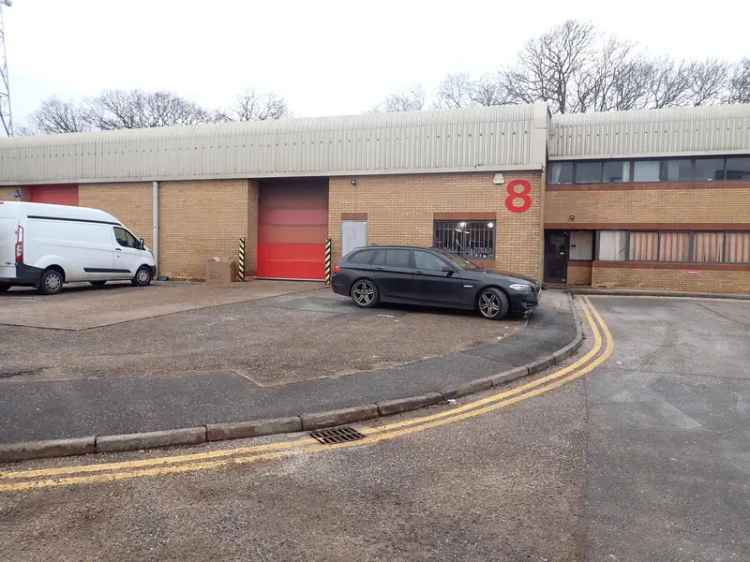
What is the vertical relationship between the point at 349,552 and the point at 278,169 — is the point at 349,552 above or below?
below

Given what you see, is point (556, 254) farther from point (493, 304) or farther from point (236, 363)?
→ point (236, 363)

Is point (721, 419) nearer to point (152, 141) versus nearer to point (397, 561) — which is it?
point (397, 561)

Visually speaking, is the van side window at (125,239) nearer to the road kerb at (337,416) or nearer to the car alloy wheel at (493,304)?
the car alloy wheel at (493,304)

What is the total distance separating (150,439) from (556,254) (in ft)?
63.5

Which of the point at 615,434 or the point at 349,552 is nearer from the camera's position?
the point at 349,552

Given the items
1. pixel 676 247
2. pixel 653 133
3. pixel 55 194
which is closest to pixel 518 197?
pixel 653 133

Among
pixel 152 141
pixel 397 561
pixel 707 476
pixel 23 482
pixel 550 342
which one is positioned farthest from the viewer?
pixel 152 141

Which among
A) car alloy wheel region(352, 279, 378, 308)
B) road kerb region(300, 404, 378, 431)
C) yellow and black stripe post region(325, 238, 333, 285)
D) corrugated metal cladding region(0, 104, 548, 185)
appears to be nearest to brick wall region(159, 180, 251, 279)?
corrugated metal cladding region(0, 104, 548, 185)

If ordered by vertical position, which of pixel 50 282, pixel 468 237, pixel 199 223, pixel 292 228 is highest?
pixel 199 223

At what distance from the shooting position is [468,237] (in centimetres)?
1808

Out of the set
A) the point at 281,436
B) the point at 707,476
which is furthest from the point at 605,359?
the point at 281,436

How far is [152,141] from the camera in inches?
821

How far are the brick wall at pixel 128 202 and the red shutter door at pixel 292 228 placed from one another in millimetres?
4546

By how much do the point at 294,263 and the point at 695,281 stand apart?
14.5 meters
